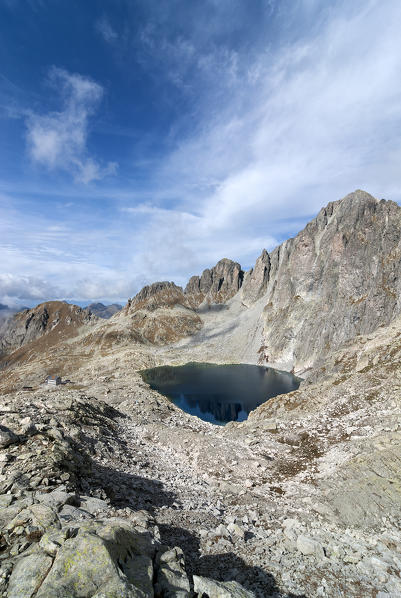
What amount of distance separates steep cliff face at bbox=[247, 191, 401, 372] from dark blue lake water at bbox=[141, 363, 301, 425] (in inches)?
790

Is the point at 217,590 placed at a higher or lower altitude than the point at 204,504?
higher

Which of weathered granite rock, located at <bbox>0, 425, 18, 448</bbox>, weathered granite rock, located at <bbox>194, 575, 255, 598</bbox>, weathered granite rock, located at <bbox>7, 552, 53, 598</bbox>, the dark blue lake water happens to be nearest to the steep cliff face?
the dark blue lake water

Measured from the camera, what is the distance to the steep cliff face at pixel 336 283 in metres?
115

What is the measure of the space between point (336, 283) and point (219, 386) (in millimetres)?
77500

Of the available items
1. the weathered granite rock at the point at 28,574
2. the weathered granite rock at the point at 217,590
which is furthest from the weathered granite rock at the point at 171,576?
the weathered granite rock at the point at 28,574

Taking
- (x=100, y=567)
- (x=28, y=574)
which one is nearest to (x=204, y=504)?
(x=100, y=567)

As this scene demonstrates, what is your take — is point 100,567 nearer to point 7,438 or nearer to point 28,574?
point 28,574

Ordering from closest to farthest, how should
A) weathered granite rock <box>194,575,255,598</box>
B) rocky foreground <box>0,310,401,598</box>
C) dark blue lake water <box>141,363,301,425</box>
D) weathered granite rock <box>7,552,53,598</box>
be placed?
weathered granite rock <box>7,552,53,598</box> → weathered granite rock <box>194,575,255,598</box> → rocky foreground <box>0,310,401,598</box> → dark blue lake water <box>141,363,301,425</box>

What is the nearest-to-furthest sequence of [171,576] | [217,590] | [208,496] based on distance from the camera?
[217,590], [171,576], [208,496]

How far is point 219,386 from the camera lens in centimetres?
10544

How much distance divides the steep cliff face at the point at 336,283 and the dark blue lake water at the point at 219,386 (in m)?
20.1

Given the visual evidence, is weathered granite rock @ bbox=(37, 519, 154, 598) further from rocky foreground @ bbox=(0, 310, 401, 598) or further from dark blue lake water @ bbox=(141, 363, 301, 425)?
dark blue lake water @ bbox=(141, 363, 301, 425)

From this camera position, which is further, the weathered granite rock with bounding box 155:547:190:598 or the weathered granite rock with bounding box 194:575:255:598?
the weathered granite rock with bounding box 194:575:255:598

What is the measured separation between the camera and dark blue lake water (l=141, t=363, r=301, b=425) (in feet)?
257
